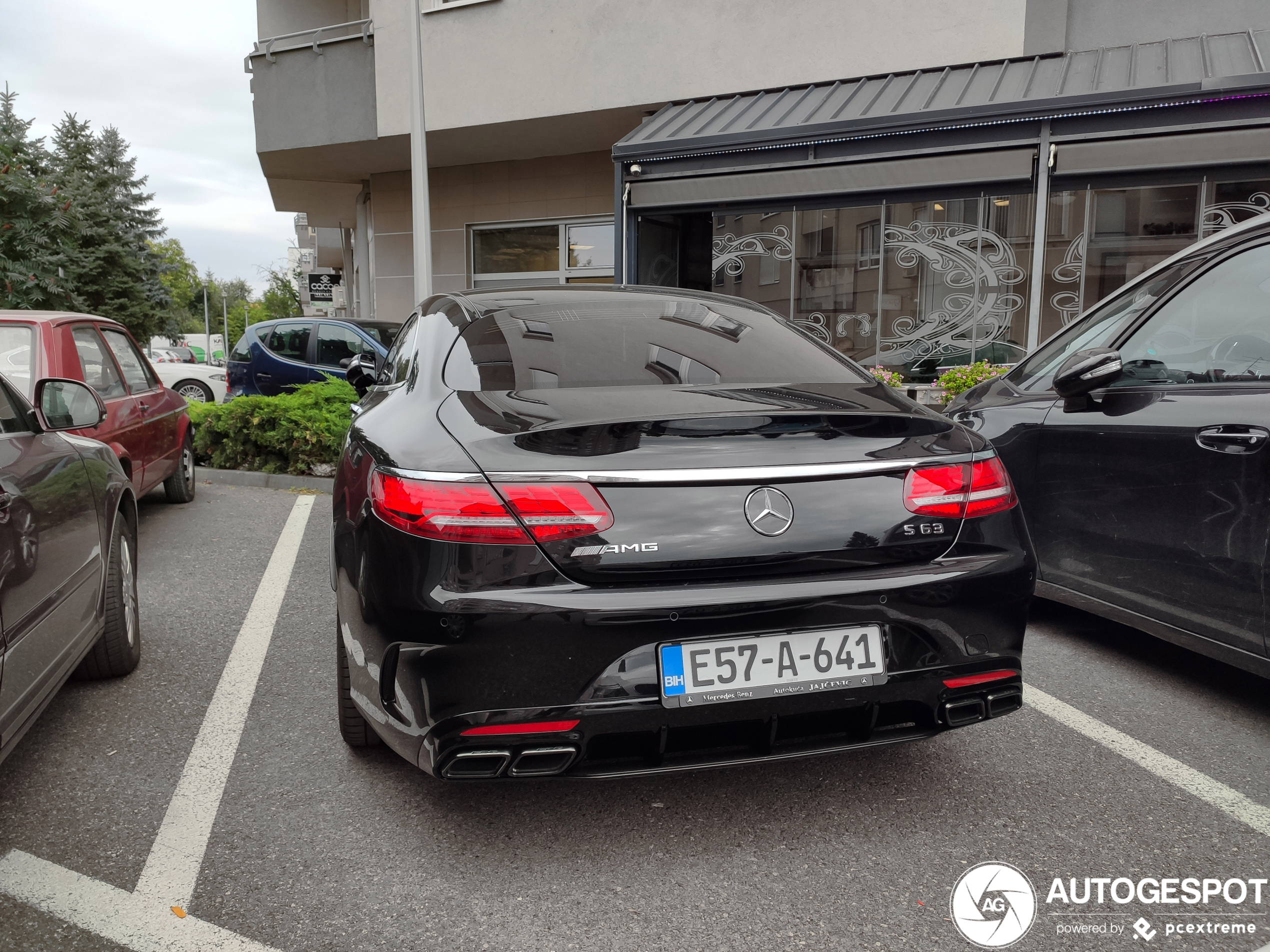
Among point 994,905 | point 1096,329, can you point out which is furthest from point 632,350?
point 1096,329

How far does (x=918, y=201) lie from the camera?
33.9 ft

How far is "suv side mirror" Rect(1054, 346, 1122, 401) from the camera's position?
3.46 meters

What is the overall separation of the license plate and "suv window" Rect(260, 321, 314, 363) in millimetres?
10674

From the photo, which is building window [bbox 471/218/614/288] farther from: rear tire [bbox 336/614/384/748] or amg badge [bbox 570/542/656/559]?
amg badge [bbox 570/542/656/559]

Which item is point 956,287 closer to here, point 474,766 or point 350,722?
point 350,722

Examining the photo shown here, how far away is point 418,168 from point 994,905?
9.82m

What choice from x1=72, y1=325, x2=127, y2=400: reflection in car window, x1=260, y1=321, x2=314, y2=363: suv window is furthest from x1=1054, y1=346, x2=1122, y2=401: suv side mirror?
x1=260, y1=321, x2=314, y2=363: suv window

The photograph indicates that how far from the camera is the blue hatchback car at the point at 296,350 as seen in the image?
11672mm

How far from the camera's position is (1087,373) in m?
3.50

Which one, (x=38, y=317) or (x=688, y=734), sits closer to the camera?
(x=688, y=734)

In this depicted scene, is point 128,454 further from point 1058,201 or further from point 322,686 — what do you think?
point 1058,201

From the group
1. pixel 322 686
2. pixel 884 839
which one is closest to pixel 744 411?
pixel 884 839

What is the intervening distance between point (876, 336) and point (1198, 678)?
318 inches

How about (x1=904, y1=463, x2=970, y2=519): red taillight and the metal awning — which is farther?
the metal awning
